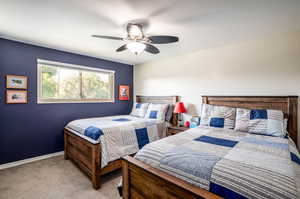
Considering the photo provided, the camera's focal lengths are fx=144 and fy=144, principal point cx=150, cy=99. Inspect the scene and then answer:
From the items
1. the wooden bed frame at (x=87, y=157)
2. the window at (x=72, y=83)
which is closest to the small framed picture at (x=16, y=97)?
the window at (x=72, y=83)

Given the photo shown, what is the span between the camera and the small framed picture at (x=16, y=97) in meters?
2.58

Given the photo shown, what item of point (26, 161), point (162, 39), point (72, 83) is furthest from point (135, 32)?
point (26, 161)

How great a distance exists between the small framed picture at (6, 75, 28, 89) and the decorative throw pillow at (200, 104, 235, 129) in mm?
3405

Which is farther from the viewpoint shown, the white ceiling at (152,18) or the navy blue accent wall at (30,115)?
the navy blue accent wall at (30,115)

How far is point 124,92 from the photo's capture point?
443cm

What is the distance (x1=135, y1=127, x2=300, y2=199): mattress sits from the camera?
897mm

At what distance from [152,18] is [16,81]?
2705mm

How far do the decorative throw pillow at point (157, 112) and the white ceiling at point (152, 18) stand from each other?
59.5 inches

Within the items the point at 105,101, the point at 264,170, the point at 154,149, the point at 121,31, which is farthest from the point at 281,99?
the point at 105,101

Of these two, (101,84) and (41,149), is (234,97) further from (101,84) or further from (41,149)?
(41,149)

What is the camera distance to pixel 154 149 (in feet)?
4.83

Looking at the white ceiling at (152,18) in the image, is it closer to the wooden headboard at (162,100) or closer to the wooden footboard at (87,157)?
the wooden headboard at (162,100)

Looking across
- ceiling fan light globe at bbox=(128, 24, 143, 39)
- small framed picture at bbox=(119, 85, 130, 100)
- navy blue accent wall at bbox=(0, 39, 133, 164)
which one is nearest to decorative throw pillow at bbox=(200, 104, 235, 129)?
ceiling fan light globe at bbox=(128, 24, 143, 39)

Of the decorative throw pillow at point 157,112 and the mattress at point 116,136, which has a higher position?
the decorative throw pillow at point 157,112
